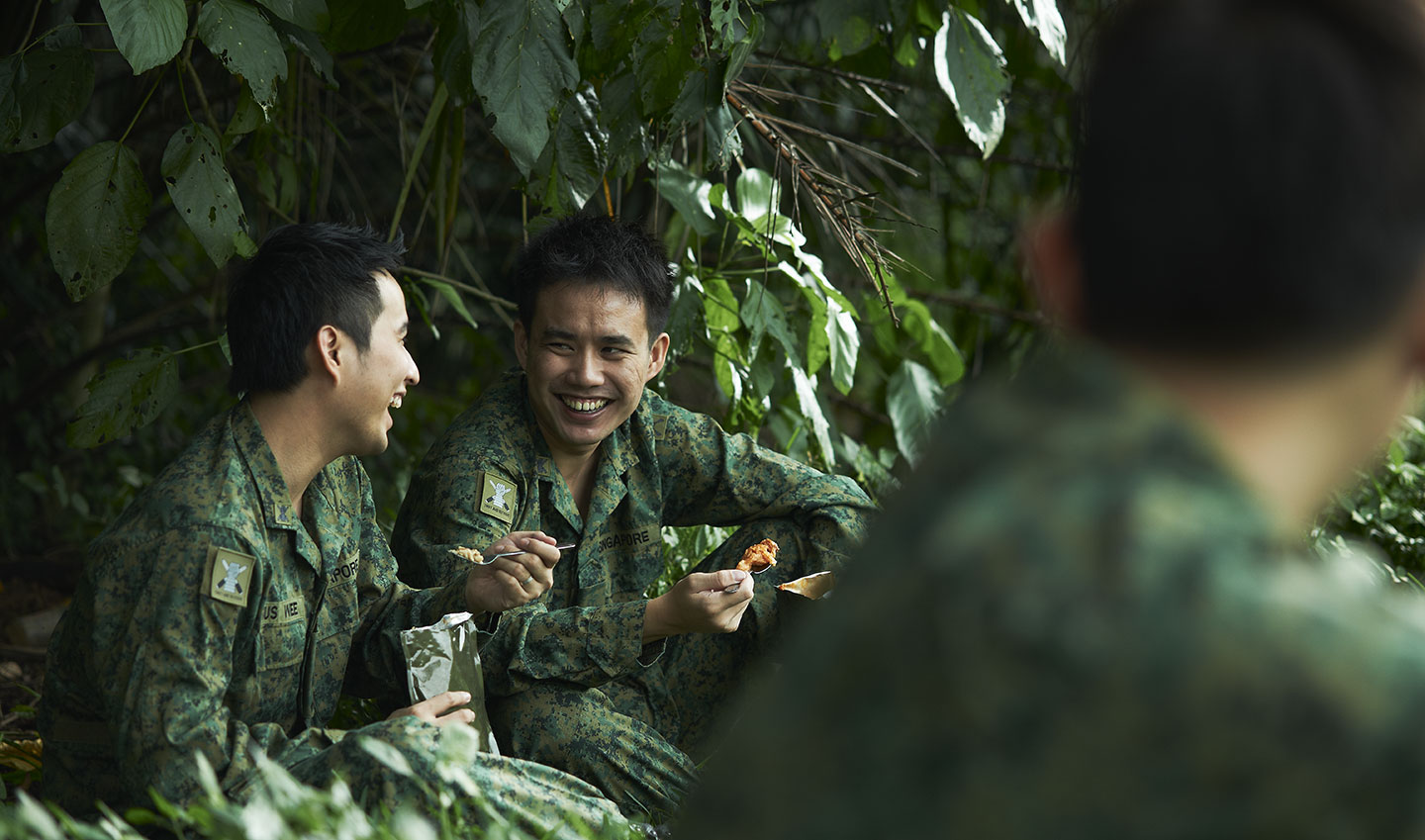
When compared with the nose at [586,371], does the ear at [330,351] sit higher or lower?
higher

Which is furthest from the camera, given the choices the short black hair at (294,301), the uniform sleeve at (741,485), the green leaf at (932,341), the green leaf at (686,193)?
the green leaf at (932,341)

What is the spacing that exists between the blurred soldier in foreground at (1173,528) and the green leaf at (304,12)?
1891mm

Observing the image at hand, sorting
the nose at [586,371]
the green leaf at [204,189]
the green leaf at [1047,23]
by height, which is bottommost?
the nose at [586,371]

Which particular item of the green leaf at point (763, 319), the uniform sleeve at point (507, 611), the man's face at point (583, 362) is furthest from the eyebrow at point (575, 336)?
the green leaf at point (763, 319)

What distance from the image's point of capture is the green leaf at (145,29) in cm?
230

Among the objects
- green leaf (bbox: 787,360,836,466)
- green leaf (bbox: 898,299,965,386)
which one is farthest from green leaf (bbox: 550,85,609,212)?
green leaf (bbox: 898,299,965,386)

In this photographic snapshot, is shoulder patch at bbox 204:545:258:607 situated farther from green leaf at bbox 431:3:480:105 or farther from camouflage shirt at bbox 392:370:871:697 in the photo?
green leaf at bbox 431:3:480:105

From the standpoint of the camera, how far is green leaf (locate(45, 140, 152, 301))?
2.66 m

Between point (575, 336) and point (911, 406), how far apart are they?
127cm

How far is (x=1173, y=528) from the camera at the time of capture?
0.90 meters

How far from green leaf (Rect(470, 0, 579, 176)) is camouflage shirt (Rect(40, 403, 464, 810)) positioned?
737 millimetres

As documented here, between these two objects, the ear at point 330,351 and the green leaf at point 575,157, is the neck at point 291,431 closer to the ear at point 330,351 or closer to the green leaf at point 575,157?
the ear at point 330,351

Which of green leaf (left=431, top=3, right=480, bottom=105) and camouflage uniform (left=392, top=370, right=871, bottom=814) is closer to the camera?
green leaf (left=431, top=3, right=480, bottom=105)

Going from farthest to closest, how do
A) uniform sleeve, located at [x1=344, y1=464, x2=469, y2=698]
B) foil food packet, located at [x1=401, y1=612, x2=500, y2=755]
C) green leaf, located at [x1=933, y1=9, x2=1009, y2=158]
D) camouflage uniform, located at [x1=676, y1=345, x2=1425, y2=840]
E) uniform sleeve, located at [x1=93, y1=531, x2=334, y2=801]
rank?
green leaf, located at [x1=933, y1=9, x2=1009, y2=158], uniform sleeve, located at [x1=344, y1=464, x2=469, y2=698], foil food packet, located at [x1=401, y1=612, x2=500, y2=755], uniform sleeve, located at [x1=93, y1=531, x2=334, y2=801], camouflage uniform, located at [x1=676, y1=345, x2=1425, y2=840]
